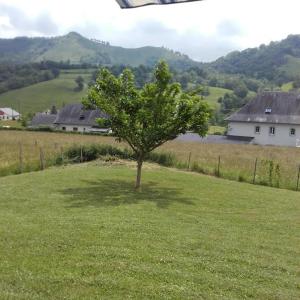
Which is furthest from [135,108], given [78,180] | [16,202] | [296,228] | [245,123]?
[245,123]

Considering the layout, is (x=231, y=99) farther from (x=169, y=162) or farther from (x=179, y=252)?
(x=179, y=252)

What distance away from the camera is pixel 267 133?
217ft

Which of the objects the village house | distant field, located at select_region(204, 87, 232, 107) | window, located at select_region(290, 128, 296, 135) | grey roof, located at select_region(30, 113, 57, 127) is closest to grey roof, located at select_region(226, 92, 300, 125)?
window, located at select_region(290, 128, 296, 135)

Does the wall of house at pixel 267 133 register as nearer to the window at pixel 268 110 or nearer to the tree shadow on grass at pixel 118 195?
the window at pixel 268 110

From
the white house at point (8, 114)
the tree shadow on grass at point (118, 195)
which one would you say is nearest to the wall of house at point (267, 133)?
the tree shadow on grass at point (118, 195)

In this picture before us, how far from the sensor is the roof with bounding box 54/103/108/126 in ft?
299

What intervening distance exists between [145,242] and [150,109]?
844 centimetres

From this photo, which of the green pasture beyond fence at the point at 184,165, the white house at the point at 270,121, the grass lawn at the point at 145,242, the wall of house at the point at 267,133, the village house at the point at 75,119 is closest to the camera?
the grass lawn at the point at 145,242

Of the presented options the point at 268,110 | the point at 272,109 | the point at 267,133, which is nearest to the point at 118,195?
the point at 267,133

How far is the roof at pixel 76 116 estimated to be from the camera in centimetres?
→ 9099

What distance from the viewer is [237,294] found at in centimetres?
732

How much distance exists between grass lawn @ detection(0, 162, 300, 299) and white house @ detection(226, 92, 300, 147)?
4871cm

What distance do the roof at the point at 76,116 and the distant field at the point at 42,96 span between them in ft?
180

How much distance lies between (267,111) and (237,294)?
205 feet
